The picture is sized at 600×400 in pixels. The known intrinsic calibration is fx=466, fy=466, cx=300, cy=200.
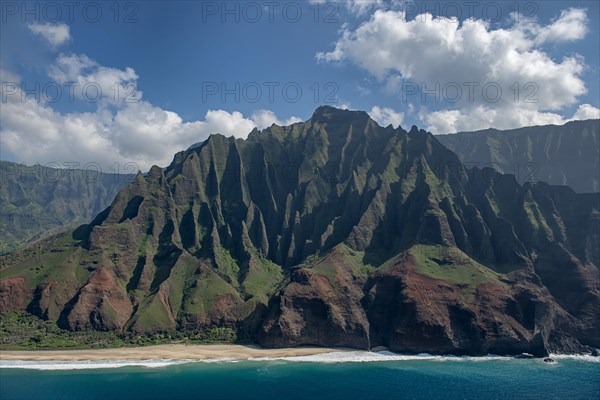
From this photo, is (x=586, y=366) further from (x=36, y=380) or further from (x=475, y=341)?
(x=36, y=380)

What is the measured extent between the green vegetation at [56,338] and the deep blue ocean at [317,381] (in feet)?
75.0

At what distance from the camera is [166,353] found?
17900 centimetres

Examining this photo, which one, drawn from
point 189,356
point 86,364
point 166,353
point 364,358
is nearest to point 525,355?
point 364,358

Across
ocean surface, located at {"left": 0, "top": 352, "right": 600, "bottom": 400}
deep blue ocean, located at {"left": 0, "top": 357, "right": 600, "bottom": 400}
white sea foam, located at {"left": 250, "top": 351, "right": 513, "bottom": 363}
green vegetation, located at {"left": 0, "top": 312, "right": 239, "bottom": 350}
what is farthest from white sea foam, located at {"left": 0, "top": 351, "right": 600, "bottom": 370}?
green vegetation, located at {"left": 0, "top": 312, "right": 239, "bottom": 350}

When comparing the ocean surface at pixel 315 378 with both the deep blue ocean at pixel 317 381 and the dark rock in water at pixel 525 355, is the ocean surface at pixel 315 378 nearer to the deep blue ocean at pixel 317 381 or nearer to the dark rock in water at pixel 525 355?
the deep blue ocean at pixel 317 381

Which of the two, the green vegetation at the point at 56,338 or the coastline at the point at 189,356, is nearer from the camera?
the coastline at the point at 189,356

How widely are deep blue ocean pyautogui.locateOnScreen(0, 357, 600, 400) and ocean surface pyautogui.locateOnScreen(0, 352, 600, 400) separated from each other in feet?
0.91

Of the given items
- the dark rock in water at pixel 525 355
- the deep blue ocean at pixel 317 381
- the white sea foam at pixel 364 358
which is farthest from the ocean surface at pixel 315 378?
the dark rock in water at pixel 525 355

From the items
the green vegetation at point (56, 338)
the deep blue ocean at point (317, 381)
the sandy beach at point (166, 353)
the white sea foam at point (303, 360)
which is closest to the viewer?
the deep blue ocean at point (317, 381)

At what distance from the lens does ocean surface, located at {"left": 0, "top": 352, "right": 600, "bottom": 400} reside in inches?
A: 5162

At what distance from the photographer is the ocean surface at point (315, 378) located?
13112cm

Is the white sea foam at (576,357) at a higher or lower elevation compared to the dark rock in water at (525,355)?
lower

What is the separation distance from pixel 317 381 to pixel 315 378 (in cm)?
394

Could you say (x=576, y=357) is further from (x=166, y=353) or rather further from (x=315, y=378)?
(x=166, y=353)
